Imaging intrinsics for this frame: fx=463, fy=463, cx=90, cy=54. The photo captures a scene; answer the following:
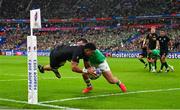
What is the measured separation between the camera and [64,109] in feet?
33.7

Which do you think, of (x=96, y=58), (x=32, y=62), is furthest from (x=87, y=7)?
(x=32, y=62)

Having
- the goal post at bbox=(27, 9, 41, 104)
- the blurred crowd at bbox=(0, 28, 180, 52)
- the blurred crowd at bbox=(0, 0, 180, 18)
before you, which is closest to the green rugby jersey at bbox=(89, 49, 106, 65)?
the goal post at bbox=(27, 9, 41, 104)

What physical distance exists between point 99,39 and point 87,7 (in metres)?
8.01

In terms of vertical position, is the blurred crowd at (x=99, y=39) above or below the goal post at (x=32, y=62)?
below

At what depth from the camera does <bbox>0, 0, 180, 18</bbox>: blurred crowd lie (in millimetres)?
62594

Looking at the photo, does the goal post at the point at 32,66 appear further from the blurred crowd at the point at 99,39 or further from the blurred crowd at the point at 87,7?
the blurred crowd at the point at 87,7

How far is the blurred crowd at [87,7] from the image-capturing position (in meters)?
62.6

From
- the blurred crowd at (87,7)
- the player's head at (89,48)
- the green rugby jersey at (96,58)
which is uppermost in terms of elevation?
the player's head at (89,48)

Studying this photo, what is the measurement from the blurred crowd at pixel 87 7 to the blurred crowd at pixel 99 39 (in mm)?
2889

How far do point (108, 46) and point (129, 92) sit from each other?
152 feet

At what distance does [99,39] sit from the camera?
62938 millimetres

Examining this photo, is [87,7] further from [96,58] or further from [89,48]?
[89,48]

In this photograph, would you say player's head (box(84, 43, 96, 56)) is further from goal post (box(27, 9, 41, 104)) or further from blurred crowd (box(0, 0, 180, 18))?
blurred crowd (box(0, 0, 180, 18))

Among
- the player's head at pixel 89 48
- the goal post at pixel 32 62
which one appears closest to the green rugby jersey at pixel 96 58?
the player's head at pixel 89 48
